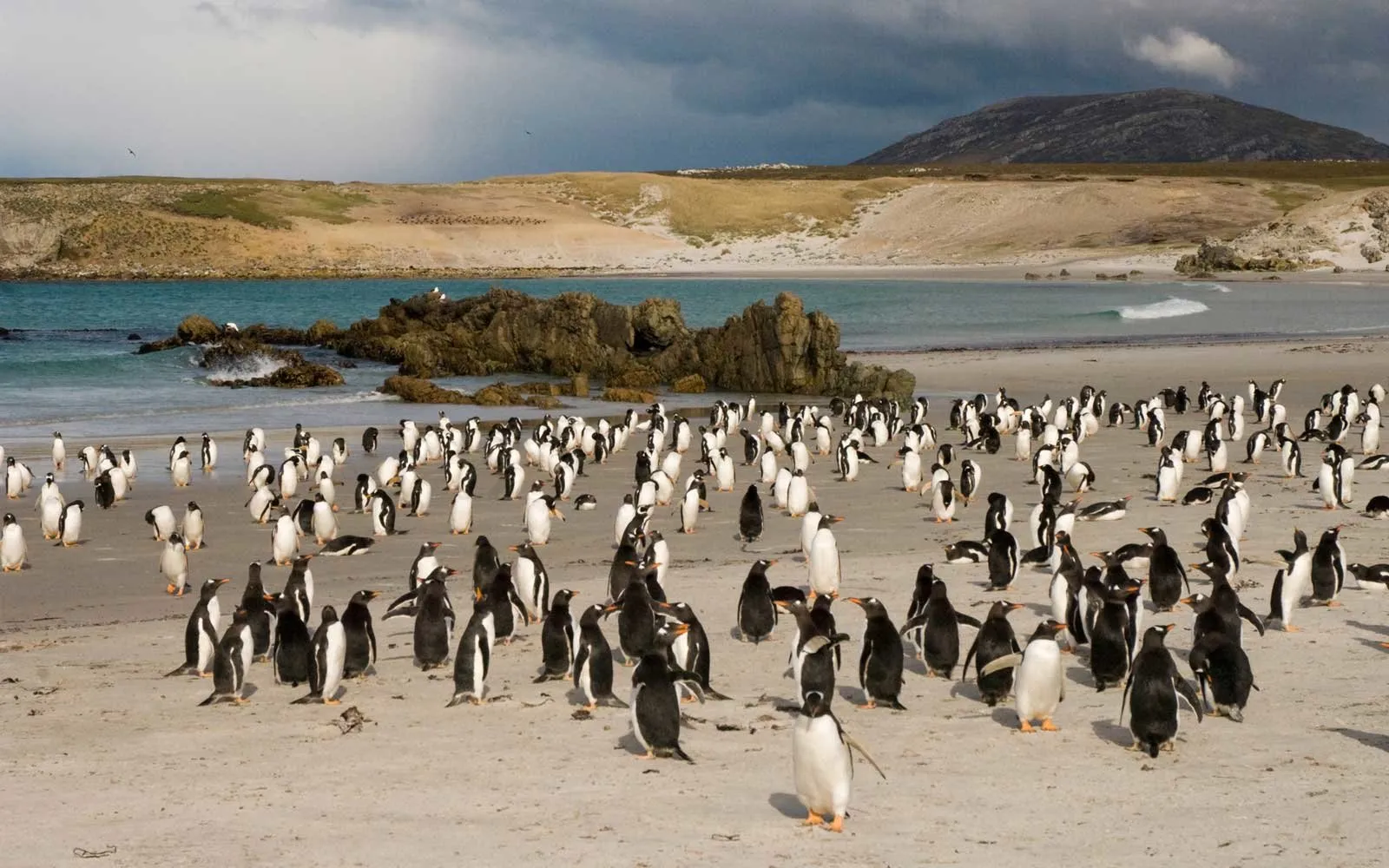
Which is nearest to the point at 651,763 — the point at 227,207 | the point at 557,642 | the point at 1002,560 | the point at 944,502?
the point at 557,642

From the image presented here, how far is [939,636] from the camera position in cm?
1013

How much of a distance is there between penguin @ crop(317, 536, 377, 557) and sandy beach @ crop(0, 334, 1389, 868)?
1013 millimetres

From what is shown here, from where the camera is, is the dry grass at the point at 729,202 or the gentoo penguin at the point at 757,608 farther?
the dry grass at the point at 729,202

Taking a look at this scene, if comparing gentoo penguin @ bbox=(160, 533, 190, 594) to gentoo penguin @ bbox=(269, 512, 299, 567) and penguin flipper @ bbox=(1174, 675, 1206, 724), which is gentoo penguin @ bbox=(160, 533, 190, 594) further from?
penguin flipper @ bbox=(1174, 675, 1206, 724)

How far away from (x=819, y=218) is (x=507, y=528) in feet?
440

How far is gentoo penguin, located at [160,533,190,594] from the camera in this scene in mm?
13945

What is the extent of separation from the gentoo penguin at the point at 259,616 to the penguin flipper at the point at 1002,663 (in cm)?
524

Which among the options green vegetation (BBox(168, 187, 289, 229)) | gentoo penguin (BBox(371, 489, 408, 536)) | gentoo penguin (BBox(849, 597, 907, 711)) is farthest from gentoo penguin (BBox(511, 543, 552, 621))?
green vegetation (BBox(168, 187, 289, 229))

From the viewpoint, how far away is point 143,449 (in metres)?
25.1

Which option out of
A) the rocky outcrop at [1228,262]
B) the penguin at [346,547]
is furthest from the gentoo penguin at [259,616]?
the rocky outcrop at [1228,262]

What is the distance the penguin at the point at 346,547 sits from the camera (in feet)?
51.2

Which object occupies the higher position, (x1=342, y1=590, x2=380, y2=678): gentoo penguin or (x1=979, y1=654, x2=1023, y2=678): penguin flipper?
(x1=979, y1=654, x2=1023, y2=678): penguin flipper

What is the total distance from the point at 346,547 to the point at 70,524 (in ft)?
10.7

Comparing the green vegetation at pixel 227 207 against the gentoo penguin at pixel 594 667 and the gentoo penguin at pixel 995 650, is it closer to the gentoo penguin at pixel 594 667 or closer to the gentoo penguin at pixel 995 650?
the gentoo penguin at pixel 594 667
